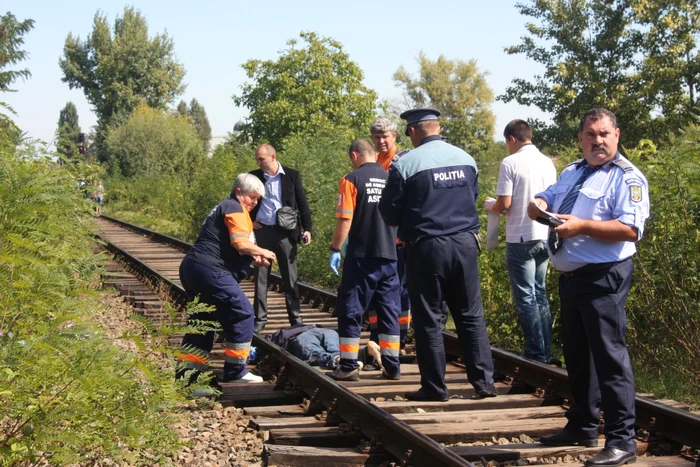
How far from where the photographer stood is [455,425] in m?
5.83

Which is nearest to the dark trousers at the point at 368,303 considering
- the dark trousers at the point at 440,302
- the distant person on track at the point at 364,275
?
the distant person on track at the point at 364,275

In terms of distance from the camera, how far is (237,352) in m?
7.23

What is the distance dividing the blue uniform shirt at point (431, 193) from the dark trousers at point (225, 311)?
1481 mm

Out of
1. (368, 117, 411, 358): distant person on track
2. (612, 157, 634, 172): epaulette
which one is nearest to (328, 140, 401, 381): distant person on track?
(368, 117, 411, 358): distant person on track

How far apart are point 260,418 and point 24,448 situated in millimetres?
2144

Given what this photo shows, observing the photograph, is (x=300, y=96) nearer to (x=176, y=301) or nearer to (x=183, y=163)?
(x=183, y=163)

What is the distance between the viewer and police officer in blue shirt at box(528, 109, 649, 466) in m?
4.89

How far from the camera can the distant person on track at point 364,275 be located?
7195mm

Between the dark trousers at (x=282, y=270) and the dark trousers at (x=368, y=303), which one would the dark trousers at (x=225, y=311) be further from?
the dark trousers at (x=282, y=270)

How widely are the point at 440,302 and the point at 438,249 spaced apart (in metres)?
0.45

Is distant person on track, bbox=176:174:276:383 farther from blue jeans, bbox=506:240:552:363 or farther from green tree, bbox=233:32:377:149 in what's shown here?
green tree, bbox=233:32:377:149

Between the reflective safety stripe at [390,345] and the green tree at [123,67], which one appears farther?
the green tree at [123,67]

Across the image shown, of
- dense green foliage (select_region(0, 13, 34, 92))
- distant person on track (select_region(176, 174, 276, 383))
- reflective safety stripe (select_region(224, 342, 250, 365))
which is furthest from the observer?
dense green foliage (select_region(0, 13, 34, 92))

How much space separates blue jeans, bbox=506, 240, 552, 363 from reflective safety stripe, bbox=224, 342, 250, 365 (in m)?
2.45
